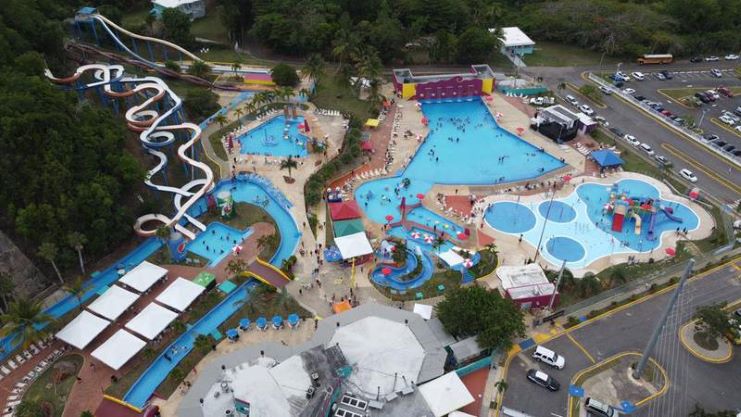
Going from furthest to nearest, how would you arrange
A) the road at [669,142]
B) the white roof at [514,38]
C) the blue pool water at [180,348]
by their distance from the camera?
1. the white roof at [514,38]
2. the road at [669,142]
3. the blue pool water at [180,348]

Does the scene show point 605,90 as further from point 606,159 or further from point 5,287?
point 5,287

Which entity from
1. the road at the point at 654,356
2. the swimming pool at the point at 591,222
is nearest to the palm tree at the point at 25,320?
the road at the point at 654,356

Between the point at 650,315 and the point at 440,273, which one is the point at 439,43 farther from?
the point at 650,315

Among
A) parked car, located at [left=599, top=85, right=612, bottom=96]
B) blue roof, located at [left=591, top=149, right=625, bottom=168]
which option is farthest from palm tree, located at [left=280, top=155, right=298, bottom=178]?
parked car, located at [left=599, top=85, right=612, bottom=96]

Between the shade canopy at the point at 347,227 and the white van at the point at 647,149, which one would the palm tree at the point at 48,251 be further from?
the white van at the point at 647,149

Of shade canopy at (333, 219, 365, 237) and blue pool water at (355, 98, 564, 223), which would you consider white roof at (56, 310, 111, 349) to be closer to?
shade canopy at (333, 219, 365, 237)

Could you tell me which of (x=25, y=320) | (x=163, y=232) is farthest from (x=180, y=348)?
(x=163, y=232)

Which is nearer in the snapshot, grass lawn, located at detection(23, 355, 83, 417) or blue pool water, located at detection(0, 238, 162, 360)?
grass lawn, located at detection(23, 355, 83, 417)
